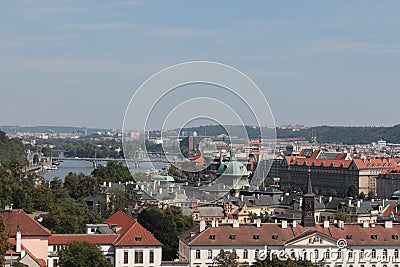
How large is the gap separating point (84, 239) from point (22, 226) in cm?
274

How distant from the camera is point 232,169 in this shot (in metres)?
83.0

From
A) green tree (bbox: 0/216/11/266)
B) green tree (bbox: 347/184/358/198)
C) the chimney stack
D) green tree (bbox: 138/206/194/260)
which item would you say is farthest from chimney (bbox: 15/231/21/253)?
green tree (bbox: 347/184/358/198)

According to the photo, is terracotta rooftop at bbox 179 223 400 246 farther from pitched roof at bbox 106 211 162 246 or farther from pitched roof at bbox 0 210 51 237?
pitched roof at bbox 0 210 51 237

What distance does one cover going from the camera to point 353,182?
4835 inches

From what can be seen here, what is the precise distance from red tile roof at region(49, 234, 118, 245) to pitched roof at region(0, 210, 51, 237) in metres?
0.80

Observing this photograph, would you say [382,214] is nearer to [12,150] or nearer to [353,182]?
[353,182]

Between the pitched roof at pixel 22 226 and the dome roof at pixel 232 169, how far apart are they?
125ft

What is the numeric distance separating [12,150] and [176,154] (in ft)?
229

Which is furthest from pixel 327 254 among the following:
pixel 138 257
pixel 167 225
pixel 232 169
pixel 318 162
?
pixel 318 162

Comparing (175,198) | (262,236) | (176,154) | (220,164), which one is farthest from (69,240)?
(220,164)

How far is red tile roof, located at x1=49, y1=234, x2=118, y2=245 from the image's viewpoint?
143 feet

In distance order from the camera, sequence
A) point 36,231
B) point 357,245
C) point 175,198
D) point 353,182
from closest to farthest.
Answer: point 36,231 < point 357,245 < point 175,198 < point 353,182

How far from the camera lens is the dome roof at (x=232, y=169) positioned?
266 feet

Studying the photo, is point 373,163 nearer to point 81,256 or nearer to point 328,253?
point 328,253
